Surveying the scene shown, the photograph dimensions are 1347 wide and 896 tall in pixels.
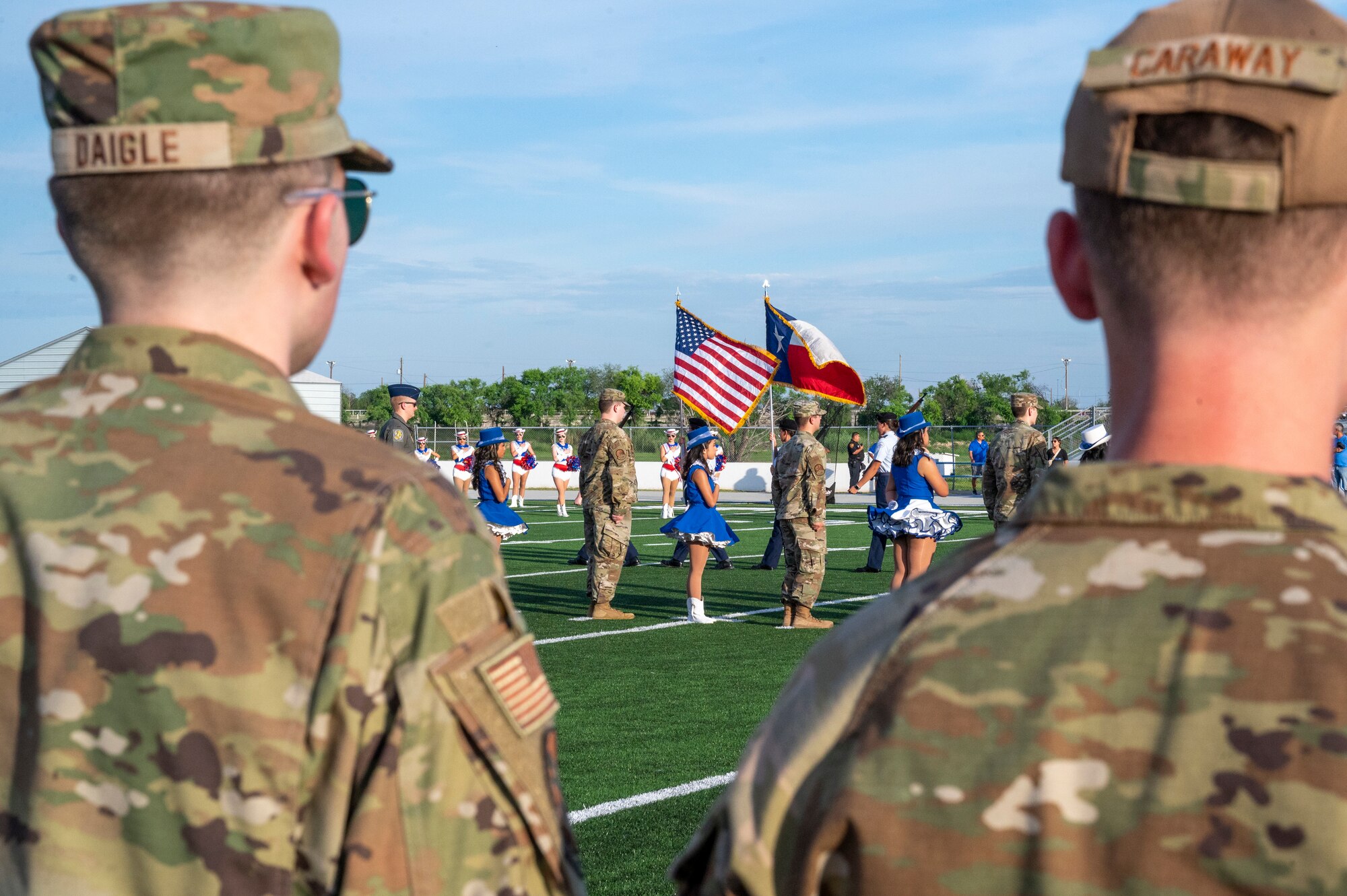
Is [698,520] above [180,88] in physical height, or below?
Answer: below

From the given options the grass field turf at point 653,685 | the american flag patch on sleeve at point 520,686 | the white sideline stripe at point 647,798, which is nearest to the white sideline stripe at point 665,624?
the grass field turf at point 653,685

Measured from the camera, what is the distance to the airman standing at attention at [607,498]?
13500 mm

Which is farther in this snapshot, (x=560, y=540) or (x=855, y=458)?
(x=855, y=458)

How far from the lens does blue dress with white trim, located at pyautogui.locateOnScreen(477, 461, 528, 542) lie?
15375 millimetres

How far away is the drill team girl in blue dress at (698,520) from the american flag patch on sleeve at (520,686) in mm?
11192

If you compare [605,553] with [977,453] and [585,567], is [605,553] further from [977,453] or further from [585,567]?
[977,453]

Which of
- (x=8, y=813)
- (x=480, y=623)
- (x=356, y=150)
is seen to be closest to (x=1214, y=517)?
(x=480, y=623)

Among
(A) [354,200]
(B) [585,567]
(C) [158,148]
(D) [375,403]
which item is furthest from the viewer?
(D) [375,403]

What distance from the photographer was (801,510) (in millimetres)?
13141

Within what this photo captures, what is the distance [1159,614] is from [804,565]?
1159 centimetres

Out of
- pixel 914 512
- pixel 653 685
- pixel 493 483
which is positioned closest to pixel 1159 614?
pixel 653 685

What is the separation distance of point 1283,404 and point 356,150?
128 cm

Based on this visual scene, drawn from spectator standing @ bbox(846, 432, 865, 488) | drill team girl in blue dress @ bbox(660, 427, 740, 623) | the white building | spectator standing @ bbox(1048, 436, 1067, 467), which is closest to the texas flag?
spectator standing @ bbox(846, 432, 865, 488)

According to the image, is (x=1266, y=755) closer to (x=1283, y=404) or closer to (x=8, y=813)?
(x=1283, y=404)
